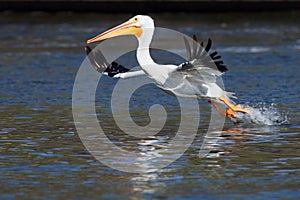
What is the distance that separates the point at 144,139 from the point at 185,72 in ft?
3.09

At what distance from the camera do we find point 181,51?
22.0m

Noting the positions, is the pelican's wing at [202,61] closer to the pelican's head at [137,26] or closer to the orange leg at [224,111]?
the orange leg at [224,111]

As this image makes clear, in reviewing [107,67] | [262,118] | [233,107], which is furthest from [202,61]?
[107,67]

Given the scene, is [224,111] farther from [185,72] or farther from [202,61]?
[202,61]

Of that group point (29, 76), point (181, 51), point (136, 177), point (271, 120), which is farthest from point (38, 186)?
point (181, 51)

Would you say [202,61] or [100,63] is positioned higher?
[202,61]

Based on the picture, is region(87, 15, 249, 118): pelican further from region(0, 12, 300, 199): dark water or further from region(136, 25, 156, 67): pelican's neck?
region(0, 12, 300, 199): dark water

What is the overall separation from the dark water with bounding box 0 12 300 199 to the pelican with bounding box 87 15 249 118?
1.30 feet

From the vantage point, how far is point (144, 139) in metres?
11.1

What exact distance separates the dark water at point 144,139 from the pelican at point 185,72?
0.40 meters

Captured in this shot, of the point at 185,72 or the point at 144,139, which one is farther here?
the point at 185,72

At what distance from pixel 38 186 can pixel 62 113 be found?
4.77m

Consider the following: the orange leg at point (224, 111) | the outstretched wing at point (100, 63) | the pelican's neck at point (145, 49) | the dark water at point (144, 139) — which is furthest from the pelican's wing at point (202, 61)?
the outstretched wing at point (100, 63)

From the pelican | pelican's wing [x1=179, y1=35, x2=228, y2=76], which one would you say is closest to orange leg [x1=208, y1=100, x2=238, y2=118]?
the pelican
